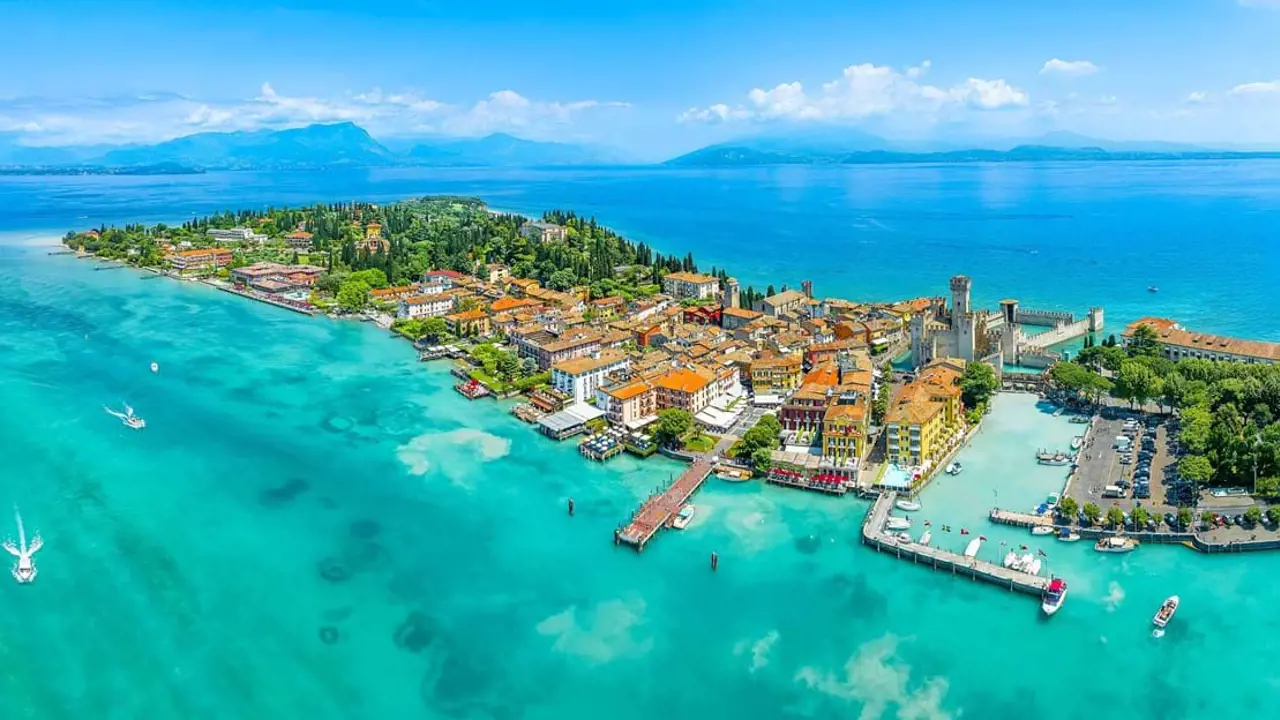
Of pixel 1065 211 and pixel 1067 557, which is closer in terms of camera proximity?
pixel 1067 557

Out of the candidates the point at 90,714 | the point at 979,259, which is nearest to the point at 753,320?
the point at 90,714

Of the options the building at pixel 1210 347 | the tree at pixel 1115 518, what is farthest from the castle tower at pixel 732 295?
the tree at pixel 1115 518

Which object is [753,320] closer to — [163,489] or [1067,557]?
[1067,557]

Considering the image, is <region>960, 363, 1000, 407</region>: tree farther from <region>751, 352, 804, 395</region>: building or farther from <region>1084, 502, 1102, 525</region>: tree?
<region>1084, 502, 1102, 525</region>: tree

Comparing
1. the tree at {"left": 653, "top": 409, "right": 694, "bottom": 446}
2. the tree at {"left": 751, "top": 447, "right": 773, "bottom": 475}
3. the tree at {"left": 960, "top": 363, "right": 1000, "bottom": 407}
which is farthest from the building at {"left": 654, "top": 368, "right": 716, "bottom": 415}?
the tree at {"left": 960, "top": 363, "right": 1000, "bottom": 407}

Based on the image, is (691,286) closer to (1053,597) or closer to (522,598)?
(522,598)

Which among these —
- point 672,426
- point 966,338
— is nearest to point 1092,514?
point 672,426
